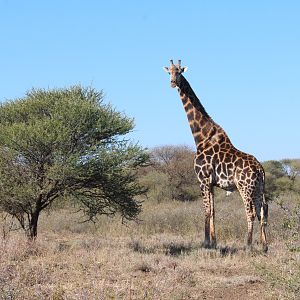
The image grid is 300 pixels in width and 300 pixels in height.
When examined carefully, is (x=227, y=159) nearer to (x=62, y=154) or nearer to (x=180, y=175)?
(x=62, y=154)

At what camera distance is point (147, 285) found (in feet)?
31.0

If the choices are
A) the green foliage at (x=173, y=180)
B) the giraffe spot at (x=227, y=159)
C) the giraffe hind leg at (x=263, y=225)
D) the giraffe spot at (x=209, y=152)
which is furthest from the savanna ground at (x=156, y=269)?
the green foliage at (x=173, y=180)

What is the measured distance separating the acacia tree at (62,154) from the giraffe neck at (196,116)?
1.59 meters

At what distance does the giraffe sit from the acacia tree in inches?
60.0

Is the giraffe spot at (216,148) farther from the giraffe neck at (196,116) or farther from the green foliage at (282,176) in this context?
the green foliage at (282,176)

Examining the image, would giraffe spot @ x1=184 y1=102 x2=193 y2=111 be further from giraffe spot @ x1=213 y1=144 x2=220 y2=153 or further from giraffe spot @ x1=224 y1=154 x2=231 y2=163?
giraffe spot @ x1=224 y1=154 x2=231 y2=163

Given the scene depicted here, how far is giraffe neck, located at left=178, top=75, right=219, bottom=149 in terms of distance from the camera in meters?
14.8

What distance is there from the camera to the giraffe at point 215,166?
13.5m

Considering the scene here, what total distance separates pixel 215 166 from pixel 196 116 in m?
1.55

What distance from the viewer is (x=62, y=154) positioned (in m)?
13.2

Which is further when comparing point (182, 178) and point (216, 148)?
point (182, 178)

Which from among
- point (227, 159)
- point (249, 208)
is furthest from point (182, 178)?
point (249, 208)

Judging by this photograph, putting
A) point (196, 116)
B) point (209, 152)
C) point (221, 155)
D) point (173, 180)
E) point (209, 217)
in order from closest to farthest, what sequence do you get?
point (209, 217)
point (221, 155)
point (209, 152)
point (196, 116)
point (173, 180)

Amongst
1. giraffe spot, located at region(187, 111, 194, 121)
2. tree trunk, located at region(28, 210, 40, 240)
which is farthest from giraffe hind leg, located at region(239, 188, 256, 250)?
tree trunk, located at region(28, 210, 40, 240)
